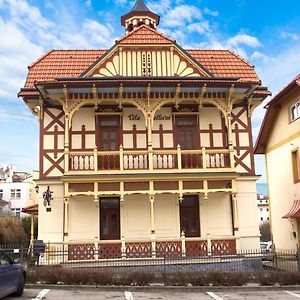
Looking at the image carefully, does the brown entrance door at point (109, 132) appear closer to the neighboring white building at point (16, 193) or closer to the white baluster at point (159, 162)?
the white baluster at point (159, 162)

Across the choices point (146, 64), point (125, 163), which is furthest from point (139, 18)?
point (125, 163)

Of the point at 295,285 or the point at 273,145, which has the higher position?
the point at 273,145

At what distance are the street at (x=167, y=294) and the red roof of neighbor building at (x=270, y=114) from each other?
10.3m

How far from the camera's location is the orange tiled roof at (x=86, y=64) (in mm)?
22016

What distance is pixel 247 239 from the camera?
2025 centimetres

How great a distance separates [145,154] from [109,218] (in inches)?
128

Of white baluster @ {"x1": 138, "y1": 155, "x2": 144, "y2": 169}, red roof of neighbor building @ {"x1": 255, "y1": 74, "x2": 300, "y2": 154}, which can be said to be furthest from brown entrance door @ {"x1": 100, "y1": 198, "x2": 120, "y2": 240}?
red roof of neighbor building @ {"x1": 255, "y1": 74, "x2": 300, "y2": 154}

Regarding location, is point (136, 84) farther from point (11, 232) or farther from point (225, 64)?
point (11, 232)

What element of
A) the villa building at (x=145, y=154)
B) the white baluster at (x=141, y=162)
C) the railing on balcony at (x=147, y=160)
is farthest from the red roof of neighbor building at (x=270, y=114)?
the white baluster at (x=141, y=162)

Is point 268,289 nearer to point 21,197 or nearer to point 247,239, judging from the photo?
point 247,239

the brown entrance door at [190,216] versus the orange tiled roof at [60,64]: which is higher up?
the orange tiled roof at [60,64]

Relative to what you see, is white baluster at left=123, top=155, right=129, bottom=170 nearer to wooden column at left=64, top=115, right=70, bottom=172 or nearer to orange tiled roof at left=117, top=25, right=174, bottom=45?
wooden column at left=64, top=115, right=70, bottom=172

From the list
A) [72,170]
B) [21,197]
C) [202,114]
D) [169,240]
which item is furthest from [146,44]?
[21,197]

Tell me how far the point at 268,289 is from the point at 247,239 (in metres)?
A: 6.64
